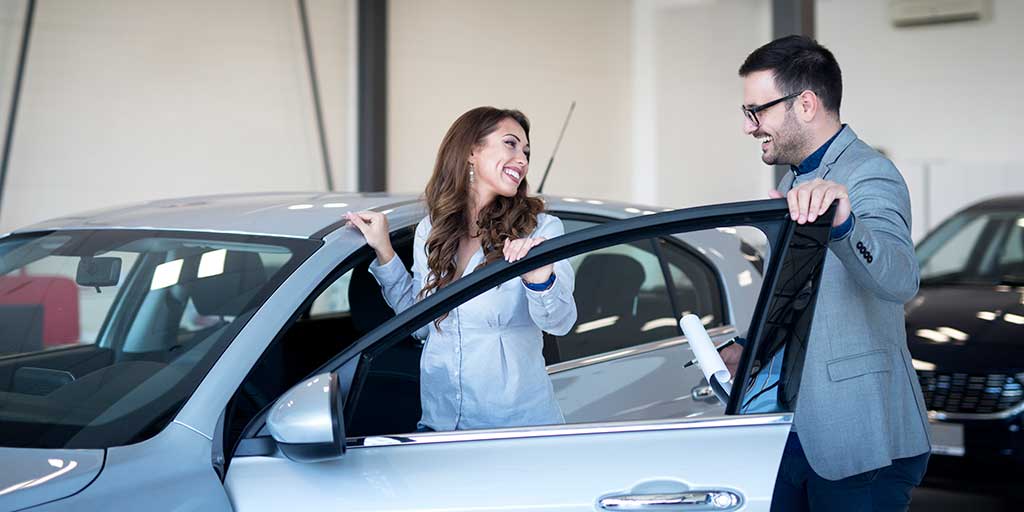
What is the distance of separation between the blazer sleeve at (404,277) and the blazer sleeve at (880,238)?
985mm

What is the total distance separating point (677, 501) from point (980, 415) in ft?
8.32

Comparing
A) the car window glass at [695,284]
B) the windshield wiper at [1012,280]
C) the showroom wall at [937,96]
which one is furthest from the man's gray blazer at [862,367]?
the showroom wall at [937,96]

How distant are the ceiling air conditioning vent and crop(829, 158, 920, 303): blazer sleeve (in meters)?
9.09

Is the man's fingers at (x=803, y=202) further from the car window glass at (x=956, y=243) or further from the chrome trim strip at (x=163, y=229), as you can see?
the car window glass at (x=956, y=243)

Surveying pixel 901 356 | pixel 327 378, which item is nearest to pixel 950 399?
pixel 901 356

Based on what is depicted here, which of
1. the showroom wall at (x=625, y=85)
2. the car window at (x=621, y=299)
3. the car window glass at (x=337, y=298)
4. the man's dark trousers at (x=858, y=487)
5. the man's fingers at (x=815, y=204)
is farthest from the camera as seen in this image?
the showroom wall at (x=625, y=85)

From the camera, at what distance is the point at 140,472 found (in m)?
1.84

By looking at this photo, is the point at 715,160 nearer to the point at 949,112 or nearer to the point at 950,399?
the point at 949,112

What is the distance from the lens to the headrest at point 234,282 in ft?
8.04

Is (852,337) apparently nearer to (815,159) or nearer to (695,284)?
(815,159)

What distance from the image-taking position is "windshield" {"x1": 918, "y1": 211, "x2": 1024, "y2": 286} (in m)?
5.02

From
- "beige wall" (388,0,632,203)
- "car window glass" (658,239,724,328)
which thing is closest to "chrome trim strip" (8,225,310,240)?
"car window glass" (658,239,724,328)

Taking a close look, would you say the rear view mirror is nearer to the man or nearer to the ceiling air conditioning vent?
the man

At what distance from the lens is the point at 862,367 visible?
1974 millimetres
